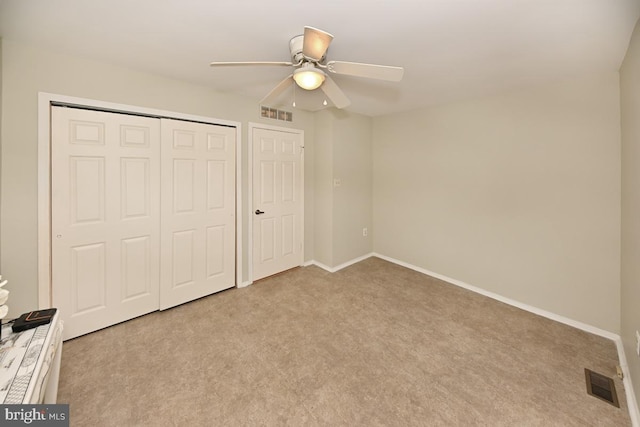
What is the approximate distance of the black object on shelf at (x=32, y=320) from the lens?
4.87 ft

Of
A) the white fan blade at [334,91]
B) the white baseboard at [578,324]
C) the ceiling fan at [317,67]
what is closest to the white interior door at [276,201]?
the white fan blade at [334,91]

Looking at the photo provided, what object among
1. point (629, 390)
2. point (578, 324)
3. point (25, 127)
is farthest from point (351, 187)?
point (25, 127)

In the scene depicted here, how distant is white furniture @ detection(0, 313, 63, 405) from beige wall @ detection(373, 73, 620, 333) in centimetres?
378

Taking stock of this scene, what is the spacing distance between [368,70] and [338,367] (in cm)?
207

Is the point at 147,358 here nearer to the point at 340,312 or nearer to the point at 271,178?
the point at 340,312

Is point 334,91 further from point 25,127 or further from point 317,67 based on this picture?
point 25,127

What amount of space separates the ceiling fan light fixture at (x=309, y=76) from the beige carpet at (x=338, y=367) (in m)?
2.04

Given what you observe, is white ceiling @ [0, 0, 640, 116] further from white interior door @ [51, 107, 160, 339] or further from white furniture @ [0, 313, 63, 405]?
white furniture @ [0, 313, 63, 405]

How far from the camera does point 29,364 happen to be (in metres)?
1.24

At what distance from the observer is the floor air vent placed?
5.21 feet

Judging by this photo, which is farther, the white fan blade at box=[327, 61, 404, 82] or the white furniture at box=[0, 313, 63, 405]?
the white fan blade at box=[327, 61, 404, 82]

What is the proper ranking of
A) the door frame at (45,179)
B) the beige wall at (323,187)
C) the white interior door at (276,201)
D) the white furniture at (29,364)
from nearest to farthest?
the white furniture at (29,364)
the door frame at (45,179)
the white interior door at (276,201)
the beige wall at (323,187)

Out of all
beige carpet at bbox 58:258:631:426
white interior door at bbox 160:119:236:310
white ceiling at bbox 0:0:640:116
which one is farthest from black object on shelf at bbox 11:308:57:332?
white ceiling at bbox 0:0:640:116

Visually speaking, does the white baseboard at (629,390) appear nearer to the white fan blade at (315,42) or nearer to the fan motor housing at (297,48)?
the white fan blade at (315,42)
